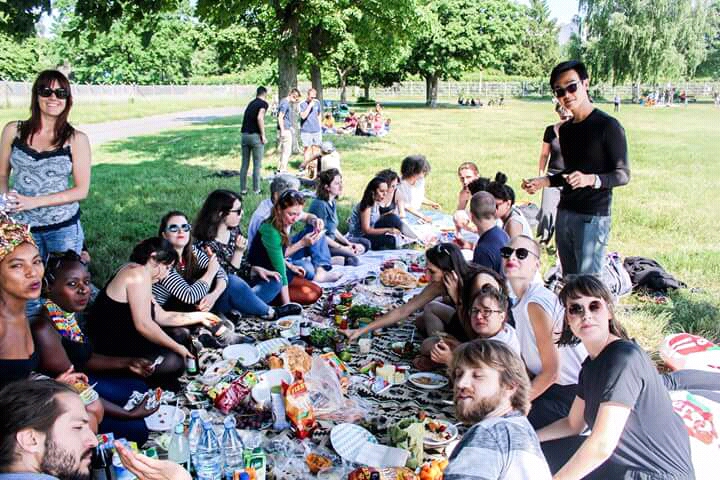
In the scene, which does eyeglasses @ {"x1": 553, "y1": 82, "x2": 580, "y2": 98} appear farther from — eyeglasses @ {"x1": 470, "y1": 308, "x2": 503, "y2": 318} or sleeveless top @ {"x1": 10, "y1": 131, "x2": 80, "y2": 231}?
sleeveless top @ {"x1": 10, "y1": 131, "x2": 80, "y2": 231}

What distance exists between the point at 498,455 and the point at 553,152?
6739mm

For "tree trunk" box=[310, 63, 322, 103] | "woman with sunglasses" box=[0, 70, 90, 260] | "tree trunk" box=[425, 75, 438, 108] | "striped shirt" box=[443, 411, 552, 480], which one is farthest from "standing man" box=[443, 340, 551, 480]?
"tree trunk" box=[425, 75, 438, 108]

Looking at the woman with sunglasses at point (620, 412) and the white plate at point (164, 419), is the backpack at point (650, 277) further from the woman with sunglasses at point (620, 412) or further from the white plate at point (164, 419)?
the white plate at point (164, 419)

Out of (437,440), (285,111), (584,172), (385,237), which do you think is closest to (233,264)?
(385,237)

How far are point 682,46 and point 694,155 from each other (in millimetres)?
26228

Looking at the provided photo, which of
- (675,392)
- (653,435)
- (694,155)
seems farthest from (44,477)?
(694,155)

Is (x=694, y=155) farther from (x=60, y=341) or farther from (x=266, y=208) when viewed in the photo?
(x=60, y=341)

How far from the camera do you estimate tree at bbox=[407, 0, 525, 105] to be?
44.4 m

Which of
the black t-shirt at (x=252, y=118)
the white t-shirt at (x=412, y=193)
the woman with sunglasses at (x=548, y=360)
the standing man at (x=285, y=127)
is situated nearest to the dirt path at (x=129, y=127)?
the standing man at (x=285, y=127)

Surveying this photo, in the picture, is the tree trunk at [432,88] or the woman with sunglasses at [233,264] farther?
the tree trunk at [432,88]

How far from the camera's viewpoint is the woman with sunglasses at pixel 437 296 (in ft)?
14.9

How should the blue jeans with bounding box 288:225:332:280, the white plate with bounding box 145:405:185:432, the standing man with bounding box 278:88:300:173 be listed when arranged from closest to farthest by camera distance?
the white plate with bounding box 145:405:185:432 < the blue jeans with bounding box 288:225:332:280 < the standing man with bounding box 278:88:300:173

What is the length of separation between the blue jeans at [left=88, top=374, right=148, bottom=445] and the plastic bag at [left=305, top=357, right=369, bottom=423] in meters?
1.11

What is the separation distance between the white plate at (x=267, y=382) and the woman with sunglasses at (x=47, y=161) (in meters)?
1.99
